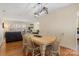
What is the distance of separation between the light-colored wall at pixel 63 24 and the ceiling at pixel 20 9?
0.12m

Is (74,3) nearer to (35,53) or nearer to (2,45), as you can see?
(35,53)

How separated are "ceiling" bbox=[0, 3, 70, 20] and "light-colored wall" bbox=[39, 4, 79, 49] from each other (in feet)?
0.40

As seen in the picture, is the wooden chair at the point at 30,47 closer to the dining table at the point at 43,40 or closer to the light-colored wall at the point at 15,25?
the dining table at the point at 43,40

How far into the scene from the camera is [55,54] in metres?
2.16

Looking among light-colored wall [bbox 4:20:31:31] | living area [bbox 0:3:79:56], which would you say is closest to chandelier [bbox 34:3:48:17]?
living area [bbox 0:3:79:56]

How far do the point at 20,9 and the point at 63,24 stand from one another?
953 millimetres

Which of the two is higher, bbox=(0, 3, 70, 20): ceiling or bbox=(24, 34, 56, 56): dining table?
bbox=(0, 3, 70, 20): ceiling

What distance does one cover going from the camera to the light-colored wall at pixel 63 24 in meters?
2.05

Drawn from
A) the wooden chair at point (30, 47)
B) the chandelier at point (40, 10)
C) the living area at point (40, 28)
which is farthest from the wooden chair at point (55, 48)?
the chandelier at point (40, 10)

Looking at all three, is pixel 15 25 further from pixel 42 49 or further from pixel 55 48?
pixel 55 48

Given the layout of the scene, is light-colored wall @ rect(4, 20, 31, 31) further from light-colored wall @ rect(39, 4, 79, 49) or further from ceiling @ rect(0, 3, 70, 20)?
light-colored wall @ rect(39, 4, 79, 49)

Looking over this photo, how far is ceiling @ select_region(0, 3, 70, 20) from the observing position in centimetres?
201

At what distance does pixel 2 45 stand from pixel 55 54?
1.14m

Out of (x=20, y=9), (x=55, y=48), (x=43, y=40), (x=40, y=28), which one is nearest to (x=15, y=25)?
(x=20, y=9)
